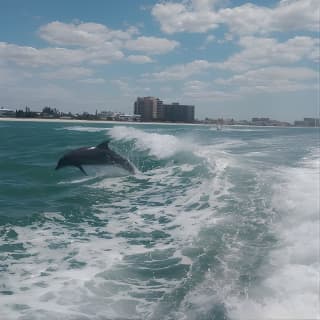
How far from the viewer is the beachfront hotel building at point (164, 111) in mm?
167625

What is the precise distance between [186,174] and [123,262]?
783cm

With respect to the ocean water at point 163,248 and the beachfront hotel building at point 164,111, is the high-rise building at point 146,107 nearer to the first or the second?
the beachfront hotel building at point 164,111

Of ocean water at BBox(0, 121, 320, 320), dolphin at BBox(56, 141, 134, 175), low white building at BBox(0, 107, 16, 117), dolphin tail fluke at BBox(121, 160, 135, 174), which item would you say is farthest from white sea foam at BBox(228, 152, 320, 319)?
low white building at BBox(0, 107, 16, 117)

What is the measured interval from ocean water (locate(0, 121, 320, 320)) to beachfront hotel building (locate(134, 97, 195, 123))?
156 meters

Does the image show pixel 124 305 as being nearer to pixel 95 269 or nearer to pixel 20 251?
pixel 95 269

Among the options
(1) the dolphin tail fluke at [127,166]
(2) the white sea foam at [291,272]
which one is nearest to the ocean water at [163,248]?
(2) the white sea foam at [291,272]

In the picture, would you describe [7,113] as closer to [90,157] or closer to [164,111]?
[164,111]

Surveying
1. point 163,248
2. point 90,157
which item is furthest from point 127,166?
point 163,248

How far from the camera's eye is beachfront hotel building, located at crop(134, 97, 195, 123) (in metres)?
168

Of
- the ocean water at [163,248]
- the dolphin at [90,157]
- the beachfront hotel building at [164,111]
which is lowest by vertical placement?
the ocean water at [163,248]

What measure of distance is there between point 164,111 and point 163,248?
166146 millimetres

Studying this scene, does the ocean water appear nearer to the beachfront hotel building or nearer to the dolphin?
the dolphin

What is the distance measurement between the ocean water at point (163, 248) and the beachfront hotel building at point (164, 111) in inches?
6130

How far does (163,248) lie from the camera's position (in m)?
6.86
